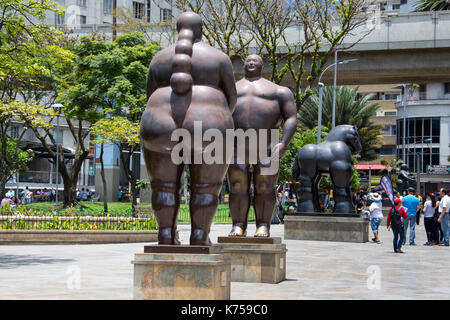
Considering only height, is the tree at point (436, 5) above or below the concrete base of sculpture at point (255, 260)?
above

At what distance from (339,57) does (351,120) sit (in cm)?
1351

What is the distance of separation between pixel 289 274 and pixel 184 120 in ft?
13.7

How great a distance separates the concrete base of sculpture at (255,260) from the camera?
8484mm

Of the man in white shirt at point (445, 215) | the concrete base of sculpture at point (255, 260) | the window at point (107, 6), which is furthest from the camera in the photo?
the window at point (107, 6)

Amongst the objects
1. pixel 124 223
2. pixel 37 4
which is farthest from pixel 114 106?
pixel 37 4

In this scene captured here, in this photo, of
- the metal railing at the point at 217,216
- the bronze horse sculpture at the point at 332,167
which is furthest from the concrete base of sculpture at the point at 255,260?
the metal railing at the point at 217,216

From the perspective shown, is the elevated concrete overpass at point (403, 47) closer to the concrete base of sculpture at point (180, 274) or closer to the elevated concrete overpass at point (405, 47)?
the elevated concrete overpass at point (405, 47)

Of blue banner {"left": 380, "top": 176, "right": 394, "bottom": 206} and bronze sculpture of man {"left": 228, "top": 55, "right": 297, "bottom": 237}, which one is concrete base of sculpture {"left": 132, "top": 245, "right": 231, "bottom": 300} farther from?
blue banner {"left": 380, "top": 176, "right": 394, "bottom": 206}

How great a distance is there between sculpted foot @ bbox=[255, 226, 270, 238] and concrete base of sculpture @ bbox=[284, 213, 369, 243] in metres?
8.62

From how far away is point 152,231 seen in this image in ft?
55.5

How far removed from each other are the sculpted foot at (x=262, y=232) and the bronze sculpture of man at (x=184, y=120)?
2.44 metres

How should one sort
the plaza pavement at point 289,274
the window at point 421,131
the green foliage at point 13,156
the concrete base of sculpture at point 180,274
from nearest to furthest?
1. the concrete base of sculpture at point 180,274
2. the plaza pavement at point 289,274
3. the green foliage at point 13,156
4. the window at point 421,131

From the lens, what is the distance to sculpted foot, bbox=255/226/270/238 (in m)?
8.89
